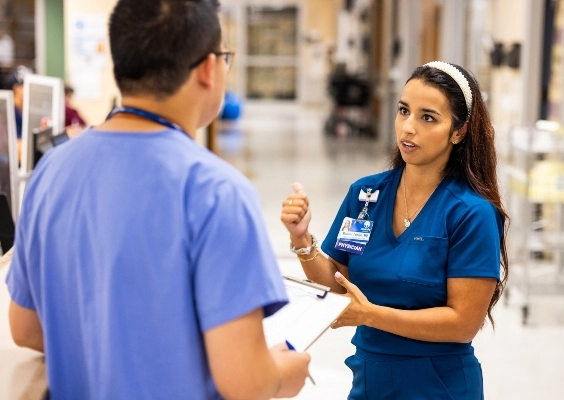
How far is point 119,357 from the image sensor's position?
4.30 ft

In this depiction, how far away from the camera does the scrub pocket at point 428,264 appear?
208 centimetres

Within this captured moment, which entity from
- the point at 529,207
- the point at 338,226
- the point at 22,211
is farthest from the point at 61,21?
the point at 22,211

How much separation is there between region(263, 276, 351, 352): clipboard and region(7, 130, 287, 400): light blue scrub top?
342 mm

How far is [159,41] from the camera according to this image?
1.29 m

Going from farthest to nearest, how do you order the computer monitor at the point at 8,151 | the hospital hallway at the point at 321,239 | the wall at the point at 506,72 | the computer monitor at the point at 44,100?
the wall at the point at 506,72 < the computer monitor at the point at 44,100 < the hospital hallway at the point at 321,239 < the computer monitor at the point at 8,151

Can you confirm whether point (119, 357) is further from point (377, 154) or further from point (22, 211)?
point (377, 154)

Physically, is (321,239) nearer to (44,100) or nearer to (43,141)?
(44,100)

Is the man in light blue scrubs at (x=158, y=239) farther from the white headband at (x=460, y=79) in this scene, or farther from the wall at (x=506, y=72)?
the wall at (x=506, y=72)

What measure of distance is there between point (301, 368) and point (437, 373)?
78cm

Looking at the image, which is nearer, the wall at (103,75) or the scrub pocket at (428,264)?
the scrub pocket at (428,264)

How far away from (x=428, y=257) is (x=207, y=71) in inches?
37.1

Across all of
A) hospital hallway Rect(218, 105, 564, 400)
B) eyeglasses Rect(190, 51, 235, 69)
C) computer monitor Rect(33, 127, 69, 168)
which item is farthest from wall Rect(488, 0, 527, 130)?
eyeglasses Rect(190, 51, 235, 69)

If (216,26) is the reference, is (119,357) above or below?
below

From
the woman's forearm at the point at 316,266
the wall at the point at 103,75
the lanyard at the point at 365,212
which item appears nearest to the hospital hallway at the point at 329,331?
the lanyard at the point at 365,212
